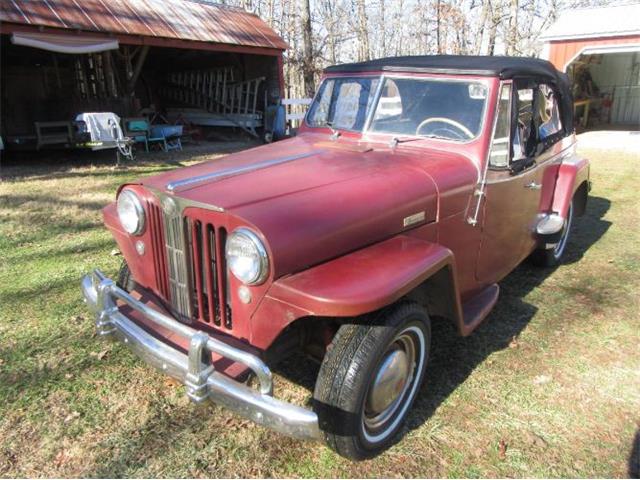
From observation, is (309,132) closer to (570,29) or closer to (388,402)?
(388,402)

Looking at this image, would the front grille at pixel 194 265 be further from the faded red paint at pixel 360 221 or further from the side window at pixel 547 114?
the side window at pixel 547 114

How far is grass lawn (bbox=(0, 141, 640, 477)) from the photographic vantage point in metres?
2.31

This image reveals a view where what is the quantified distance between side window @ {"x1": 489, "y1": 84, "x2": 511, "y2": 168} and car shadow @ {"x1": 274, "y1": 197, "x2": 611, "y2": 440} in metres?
1.18

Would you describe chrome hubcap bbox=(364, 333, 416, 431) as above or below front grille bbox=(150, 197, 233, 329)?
below

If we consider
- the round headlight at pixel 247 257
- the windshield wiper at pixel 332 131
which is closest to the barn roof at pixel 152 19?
the windshield wiper at pixel 332 131

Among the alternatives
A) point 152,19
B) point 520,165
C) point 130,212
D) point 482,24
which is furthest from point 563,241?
point 482,24

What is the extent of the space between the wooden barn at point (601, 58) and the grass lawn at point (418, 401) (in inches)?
457

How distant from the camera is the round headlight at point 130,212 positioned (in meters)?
2.60

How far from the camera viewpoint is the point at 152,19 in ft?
35.9

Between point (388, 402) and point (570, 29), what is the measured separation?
15.0m

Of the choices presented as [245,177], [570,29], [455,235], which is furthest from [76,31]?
[570,29]

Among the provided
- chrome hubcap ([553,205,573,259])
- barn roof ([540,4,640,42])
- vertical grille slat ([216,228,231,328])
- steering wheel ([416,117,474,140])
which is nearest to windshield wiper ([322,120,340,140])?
steering wheel ([416,117,474,140])

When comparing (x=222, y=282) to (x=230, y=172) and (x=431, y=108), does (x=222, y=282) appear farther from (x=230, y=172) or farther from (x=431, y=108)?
(x=431, y=108)

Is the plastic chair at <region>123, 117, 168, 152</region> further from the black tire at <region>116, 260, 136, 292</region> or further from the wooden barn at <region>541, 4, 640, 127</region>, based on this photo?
the wooden barn at <region>541, 4, 640, 127</region>
